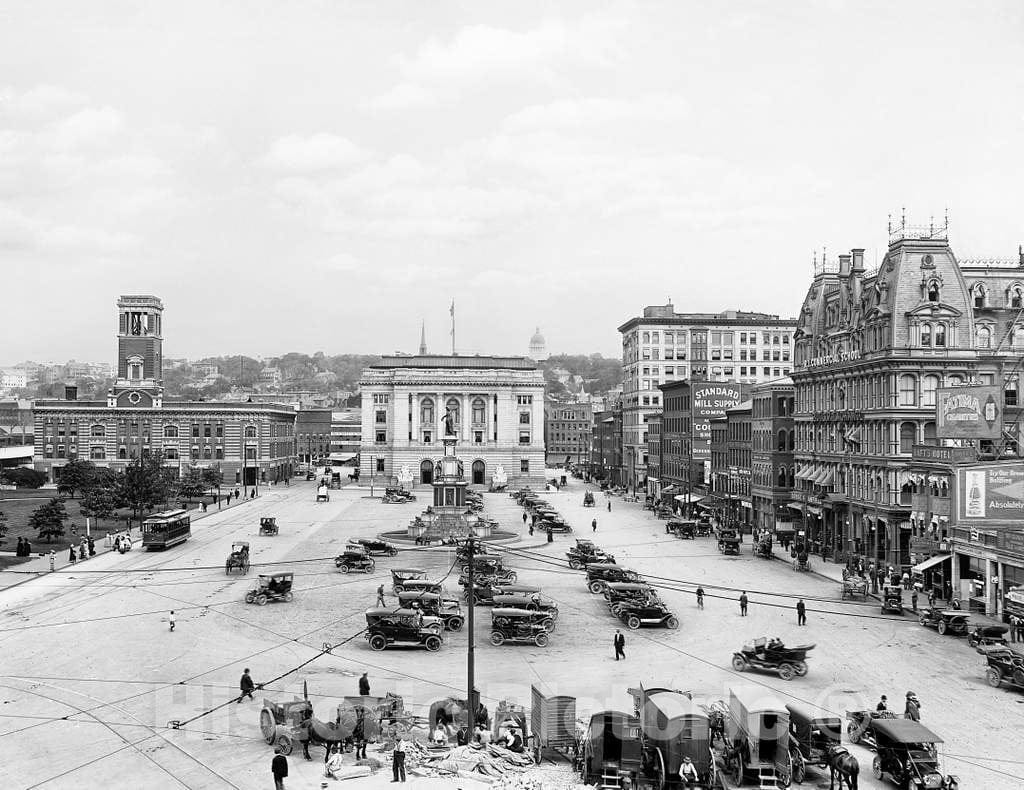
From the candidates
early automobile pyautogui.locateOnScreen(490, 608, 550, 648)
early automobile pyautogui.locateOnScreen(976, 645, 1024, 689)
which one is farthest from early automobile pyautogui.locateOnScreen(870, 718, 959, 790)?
early automobile pyautogui.locateOnScreen(490, 608, 550, 648)

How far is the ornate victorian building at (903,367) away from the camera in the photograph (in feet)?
204

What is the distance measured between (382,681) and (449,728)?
7187 mm

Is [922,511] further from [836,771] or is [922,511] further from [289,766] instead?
[289,766]

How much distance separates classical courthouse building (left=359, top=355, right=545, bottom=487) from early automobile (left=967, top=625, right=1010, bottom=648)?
10927cm

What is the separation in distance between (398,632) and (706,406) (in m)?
63.6

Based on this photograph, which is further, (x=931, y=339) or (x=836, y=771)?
(x=931, y=339)

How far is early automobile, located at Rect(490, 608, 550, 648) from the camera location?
4112 cm

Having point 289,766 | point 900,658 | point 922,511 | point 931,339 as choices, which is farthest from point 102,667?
point 931,339

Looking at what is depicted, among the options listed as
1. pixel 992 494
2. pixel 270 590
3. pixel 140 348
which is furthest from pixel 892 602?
pixel 140 348

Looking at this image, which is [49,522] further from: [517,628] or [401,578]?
[517,628]

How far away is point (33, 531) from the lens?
83.3m

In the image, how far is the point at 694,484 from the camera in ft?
361

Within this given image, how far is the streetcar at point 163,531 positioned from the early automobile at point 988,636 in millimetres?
53709

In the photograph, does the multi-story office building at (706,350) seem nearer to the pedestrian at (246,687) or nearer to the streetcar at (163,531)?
the streetcar at (163,531)
